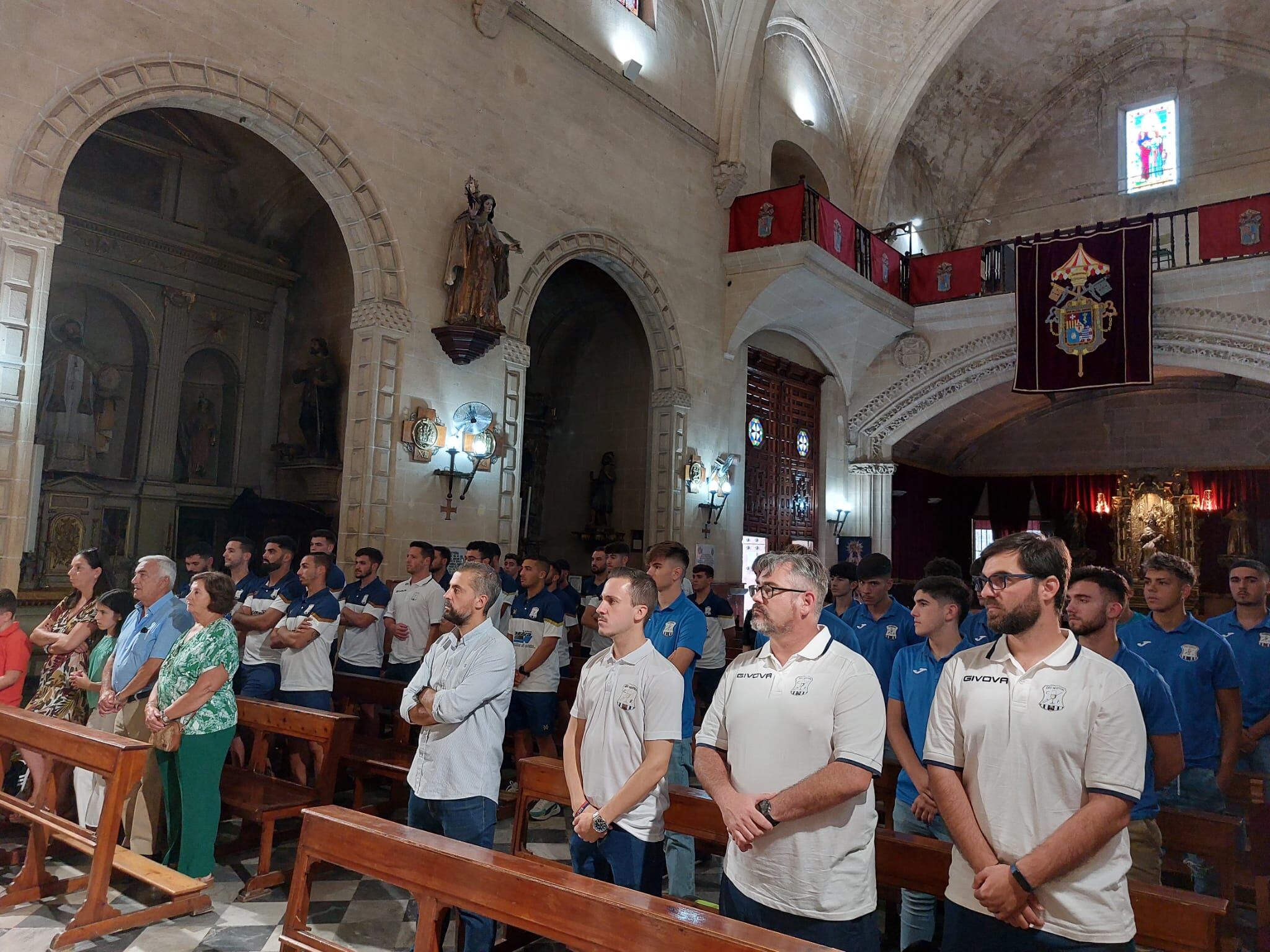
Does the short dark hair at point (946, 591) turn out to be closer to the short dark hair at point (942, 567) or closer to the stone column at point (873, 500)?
the short dark hair at point (942, 567)

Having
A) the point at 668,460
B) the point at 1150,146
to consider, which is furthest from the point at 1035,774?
the point at 1150,146

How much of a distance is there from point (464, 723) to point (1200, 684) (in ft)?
10.3

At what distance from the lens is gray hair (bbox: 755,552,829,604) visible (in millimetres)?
2543

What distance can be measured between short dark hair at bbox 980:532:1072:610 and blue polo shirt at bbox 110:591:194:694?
12.9ft

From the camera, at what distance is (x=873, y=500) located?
50.3 feet

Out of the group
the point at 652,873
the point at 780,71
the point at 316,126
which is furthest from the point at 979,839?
the point at 780,71

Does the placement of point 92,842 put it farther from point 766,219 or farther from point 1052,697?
point 766,219

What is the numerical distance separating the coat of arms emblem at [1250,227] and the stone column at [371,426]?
10.8 metres

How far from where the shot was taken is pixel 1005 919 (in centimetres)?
211

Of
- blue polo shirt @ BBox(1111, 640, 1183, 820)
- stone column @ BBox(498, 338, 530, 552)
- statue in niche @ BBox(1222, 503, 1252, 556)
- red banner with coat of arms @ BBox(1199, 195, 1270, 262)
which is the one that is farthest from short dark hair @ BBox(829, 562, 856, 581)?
statue in niche @ BBox(1222, 503, 1252, 556)

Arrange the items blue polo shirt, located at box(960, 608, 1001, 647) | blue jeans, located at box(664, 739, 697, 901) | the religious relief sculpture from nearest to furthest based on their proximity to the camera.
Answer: blue jeans, located at box(664, 739, 697, 901), blue polo shirt, located at box(960, 608, 1001, 647), the religious relief sculpture

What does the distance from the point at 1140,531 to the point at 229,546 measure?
1692 centimetres

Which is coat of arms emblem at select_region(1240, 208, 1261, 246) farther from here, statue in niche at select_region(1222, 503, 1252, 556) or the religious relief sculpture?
the religious relief sculpture

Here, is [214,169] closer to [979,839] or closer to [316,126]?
[316,126]
